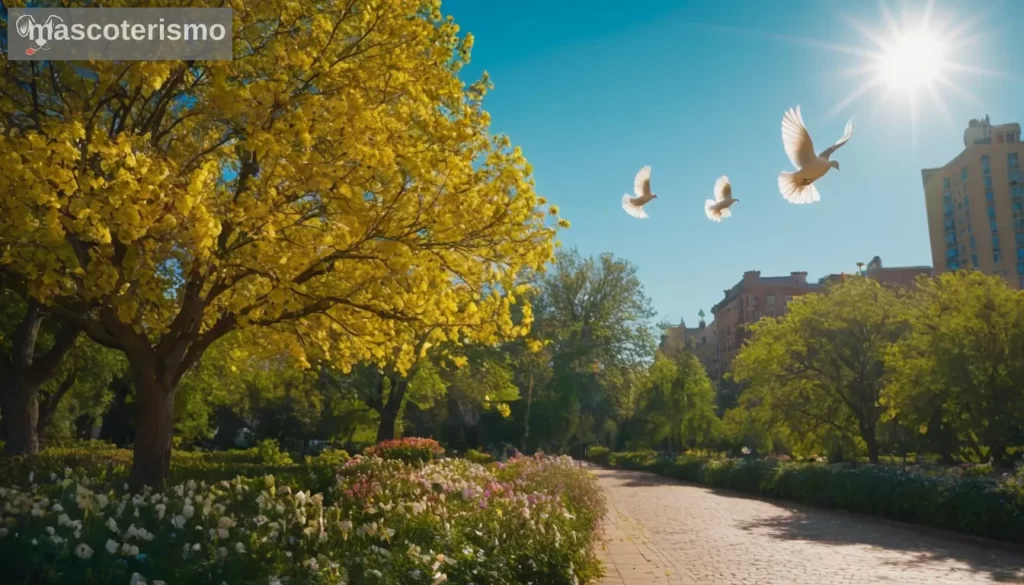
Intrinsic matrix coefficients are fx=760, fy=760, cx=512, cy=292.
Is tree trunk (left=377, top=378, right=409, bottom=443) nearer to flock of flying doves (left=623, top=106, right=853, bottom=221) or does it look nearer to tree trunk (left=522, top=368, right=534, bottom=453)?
tree trunk (left=522, top=368, right=534, bottom=453)

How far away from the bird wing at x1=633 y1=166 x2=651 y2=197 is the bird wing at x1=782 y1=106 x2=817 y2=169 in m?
1.80

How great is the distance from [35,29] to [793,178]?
8.26 metres

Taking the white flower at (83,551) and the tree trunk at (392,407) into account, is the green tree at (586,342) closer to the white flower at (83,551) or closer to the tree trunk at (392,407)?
the tree trunk at (392,407)

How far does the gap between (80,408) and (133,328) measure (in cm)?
2823

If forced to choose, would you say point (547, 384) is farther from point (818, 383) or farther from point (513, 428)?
point (818, 383)

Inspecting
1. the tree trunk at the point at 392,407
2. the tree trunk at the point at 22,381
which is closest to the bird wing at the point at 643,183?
the tree trunk at the point at 22,381

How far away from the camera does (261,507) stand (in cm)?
593

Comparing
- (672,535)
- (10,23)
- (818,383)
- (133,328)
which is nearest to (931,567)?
(672,535)

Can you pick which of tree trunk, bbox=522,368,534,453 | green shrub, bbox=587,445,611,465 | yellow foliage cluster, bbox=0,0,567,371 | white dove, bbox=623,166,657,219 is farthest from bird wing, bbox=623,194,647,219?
green shrub, bbox=587,445,611,465

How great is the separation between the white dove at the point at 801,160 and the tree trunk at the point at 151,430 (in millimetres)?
7814

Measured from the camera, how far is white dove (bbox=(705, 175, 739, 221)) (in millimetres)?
9336

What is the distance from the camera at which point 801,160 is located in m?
8.58

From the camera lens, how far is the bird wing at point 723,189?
9.61 metres

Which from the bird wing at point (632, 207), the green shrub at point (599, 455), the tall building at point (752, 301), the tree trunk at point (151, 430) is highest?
the tall building at point (752, 301)
